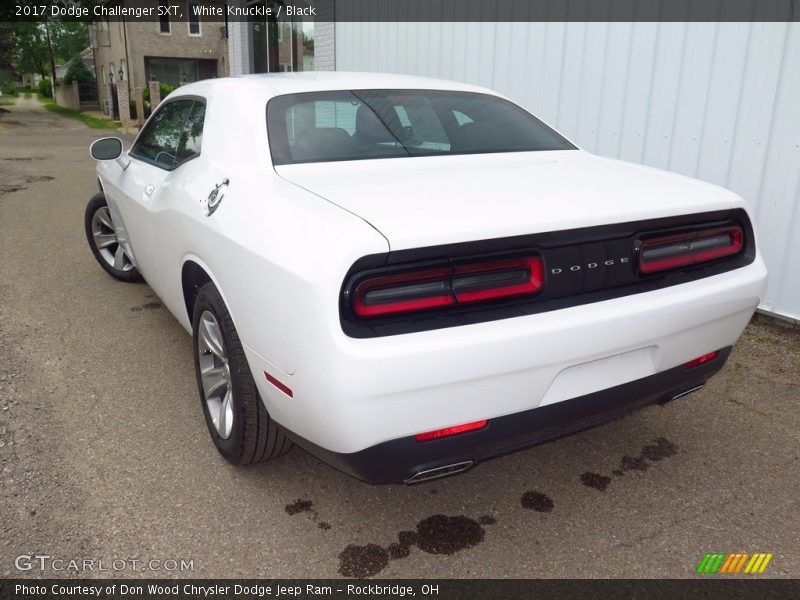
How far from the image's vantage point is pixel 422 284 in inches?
78.0

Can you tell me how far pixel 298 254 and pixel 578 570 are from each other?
1.43 meters

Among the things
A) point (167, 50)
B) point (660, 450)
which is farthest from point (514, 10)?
point (167, 50)

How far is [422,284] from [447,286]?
0.08m

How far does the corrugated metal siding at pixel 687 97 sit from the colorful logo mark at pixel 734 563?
2735 mm

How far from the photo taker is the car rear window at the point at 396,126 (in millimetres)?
2834

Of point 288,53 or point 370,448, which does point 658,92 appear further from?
point 288,53

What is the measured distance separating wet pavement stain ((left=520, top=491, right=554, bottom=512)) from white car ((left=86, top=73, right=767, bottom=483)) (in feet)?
1.67

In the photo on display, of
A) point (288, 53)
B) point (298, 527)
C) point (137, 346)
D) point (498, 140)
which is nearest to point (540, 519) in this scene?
point (298, 527)

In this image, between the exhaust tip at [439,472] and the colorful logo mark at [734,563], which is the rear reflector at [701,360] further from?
the exhaust tip at [439,472]

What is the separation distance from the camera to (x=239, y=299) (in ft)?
7.61

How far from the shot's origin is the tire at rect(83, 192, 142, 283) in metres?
5.25

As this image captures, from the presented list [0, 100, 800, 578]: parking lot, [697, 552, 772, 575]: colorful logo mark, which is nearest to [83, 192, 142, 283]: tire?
[0, 100, 800, 578]: parking lot

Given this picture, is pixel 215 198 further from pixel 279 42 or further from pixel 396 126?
pixel 279 42

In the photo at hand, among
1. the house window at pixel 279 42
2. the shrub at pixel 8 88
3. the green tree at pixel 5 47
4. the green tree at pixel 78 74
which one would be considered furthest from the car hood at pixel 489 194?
the shrub at pixel 8 88
